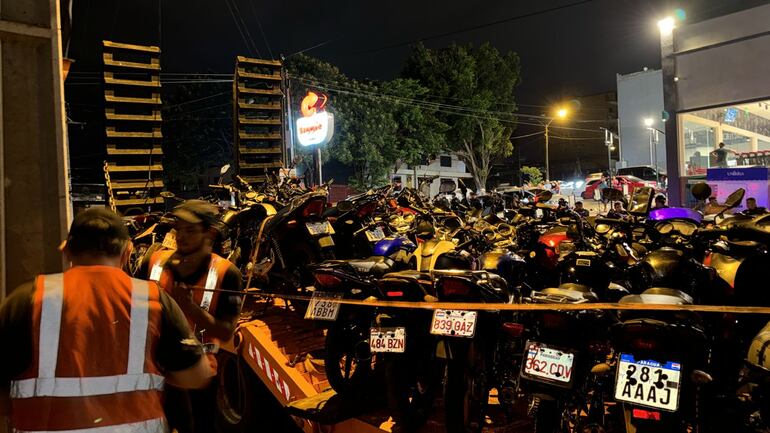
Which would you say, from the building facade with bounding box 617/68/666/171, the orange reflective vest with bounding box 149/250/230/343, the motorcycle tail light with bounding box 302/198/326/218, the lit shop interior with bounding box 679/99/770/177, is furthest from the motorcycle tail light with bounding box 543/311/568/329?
the building facade with bounding box 617/68/666/171

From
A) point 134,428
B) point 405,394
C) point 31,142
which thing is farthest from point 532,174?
point 134,428

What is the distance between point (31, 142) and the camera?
3.48 m

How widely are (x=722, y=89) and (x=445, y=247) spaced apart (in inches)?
483

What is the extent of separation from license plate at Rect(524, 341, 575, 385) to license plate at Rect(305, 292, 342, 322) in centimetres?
138

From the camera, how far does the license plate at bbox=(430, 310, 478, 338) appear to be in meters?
3.05

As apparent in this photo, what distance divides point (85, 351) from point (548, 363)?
2209 mm

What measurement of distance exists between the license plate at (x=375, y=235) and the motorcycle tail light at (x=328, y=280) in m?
2.56

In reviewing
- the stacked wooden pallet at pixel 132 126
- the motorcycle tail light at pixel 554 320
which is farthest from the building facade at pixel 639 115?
the motorcycle tail light at pixel 554 320

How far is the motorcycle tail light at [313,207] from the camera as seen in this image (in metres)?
5.85

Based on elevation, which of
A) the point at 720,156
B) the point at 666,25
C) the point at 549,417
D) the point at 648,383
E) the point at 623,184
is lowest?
the point at 549,417

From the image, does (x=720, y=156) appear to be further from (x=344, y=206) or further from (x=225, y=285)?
(x=225, y=285)

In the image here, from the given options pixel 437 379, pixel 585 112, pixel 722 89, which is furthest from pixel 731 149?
pixel 585 112

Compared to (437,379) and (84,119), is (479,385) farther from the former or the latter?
(84,119)

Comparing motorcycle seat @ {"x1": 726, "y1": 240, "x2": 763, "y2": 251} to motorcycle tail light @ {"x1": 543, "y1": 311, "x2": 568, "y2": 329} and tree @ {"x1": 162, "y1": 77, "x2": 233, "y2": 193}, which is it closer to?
motorcycle tail light @ {"x1": 543, "y1": 311, "x2": 568, "y2": 329}
